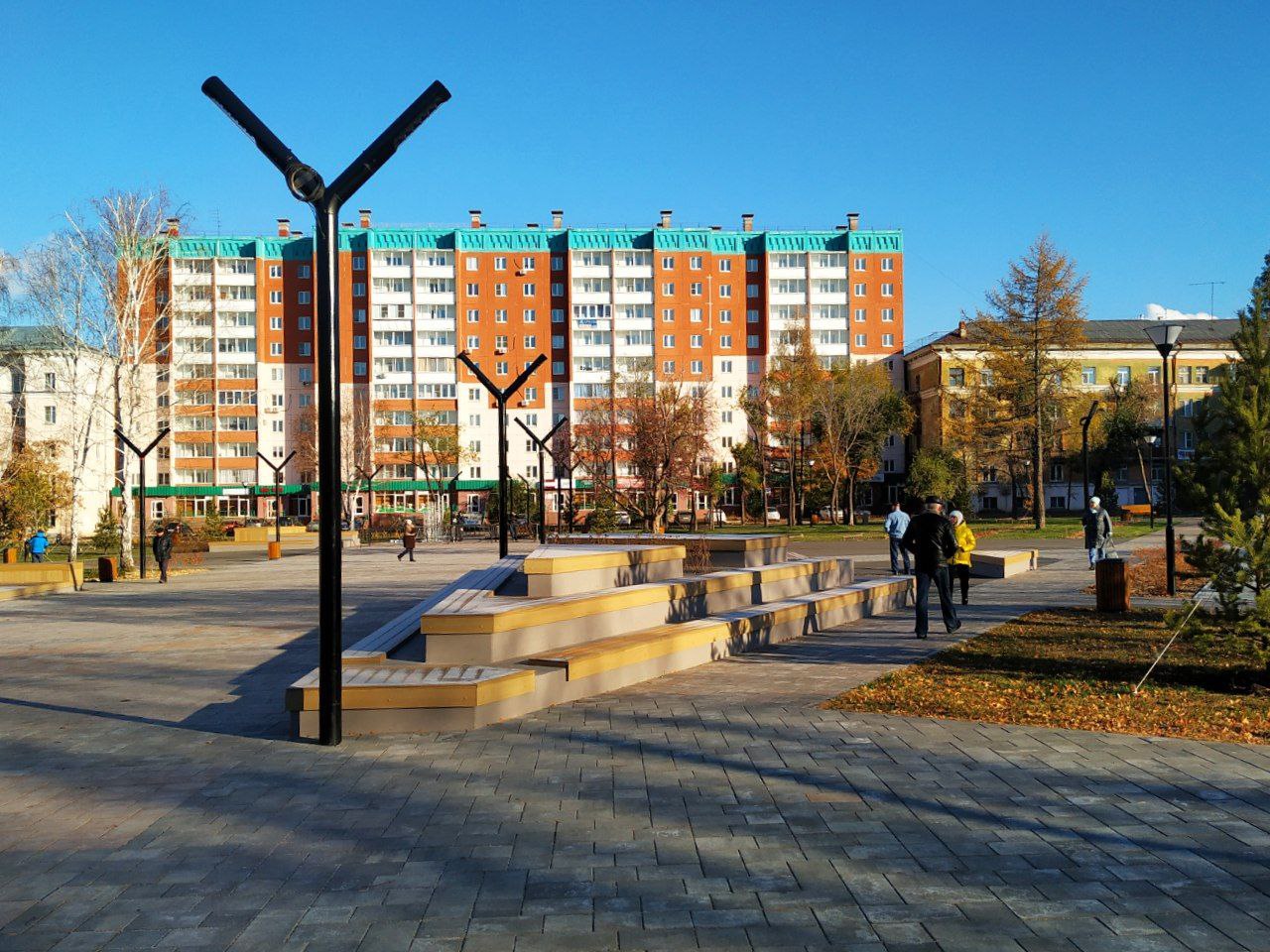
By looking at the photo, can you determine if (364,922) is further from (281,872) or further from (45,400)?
(45,400)

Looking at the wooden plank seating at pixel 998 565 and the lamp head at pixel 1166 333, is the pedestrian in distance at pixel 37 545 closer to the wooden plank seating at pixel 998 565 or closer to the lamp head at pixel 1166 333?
the wooden plank seating at pixel 998 565

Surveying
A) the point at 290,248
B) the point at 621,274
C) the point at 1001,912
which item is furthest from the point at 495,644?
the point at 290,248

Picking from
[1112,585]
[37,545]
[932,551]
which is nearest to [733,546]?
[932,551]

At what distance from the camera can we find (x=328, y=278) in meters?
7.27

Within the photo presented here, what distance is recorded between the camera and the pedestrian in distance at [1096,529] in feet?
68.8

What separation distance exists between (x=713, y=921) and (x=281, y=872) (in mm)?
2000

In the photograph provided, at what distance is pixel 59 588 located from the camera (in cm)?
2430

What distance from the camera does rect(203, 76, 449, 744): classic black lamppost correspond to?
23.1 feet

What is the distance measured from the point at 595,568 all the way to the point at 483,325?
74288 millimetres

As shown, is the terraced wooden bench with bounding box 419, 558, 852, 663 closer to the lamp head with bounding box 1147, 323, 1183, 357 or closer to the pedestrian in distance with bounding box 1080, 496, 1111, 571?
the lamp head with bounding box 1147, 323, 1183, 357

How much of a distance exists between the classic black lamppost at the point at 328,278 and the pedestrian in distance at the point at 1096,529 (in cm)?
1634

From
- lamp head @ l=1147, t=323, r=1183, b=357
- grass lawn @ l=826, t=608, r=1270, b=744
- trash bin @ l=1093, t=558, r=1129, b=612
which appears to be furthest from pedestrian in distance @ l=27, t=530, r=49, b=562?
lamp head @ l=1147, t=323, r=1183, b=357

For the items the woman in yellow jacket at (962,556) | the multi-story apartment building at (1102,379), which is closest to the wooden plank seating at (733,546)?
the woman in yellow jacket at (962,556)

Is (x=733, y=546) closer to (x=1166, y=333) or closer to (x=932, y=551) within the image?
(x=932, y=551)
